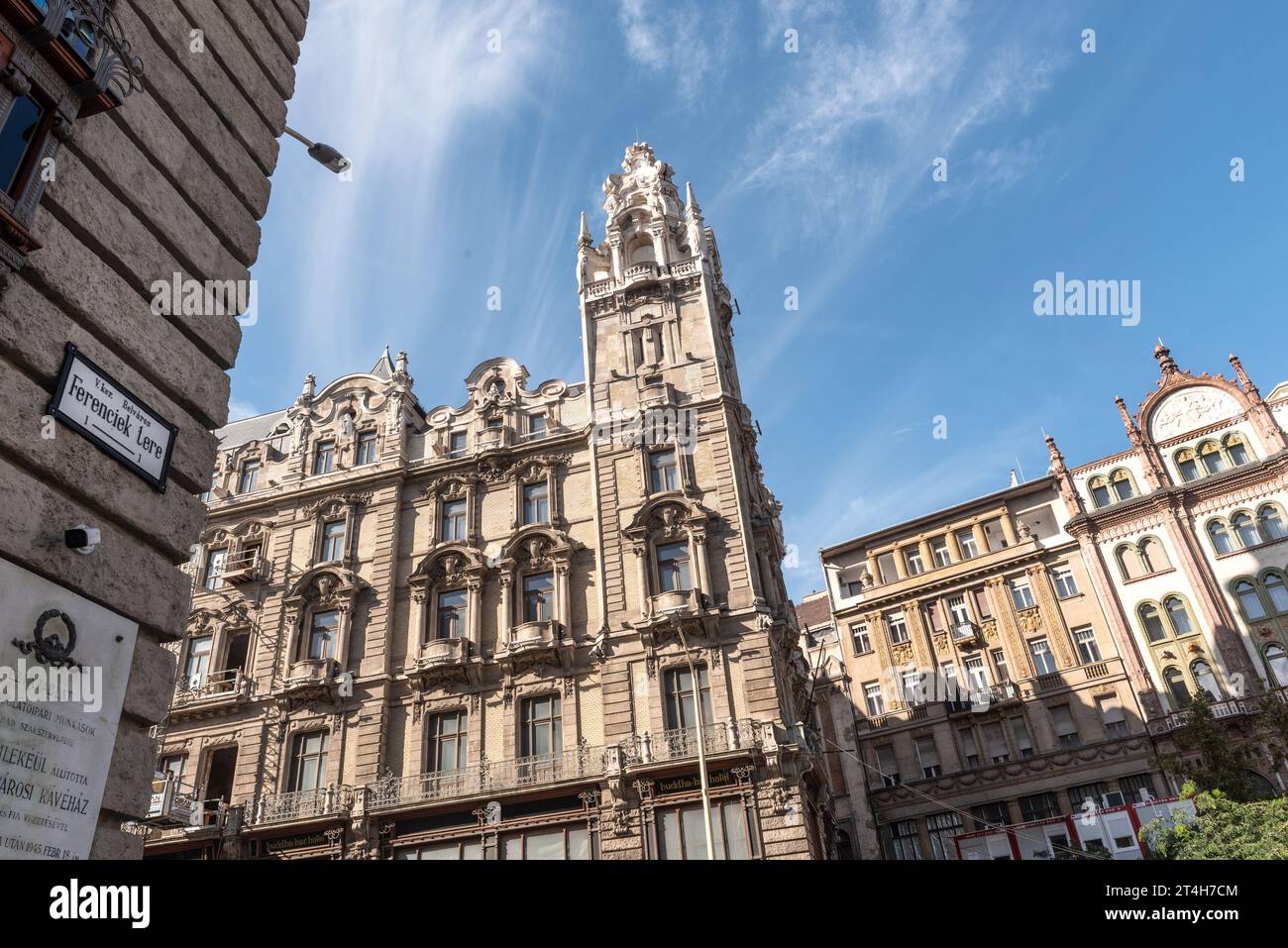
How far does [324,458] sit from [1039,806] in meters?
40.7

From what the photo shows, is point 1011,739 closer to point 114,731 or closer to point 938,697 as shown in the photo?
point 938,697

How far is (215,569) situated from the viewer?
40.6m

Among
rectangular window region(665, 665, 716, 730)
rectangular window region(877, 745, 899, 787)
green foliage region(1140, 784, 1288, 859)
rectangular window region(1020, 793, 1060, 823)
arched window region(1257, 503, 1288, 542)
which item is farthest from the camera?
rectangular window region(877, 745, 899, 787)

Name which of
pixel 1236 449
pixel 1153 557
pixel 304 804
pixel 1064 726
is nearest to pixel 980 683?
pixel 1064 726

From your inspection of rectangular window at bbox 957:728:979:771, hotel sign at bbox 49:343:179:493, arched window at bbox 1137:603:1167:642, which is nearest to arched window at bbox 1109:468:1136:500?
arched window at bbox 1137:603:1167:642

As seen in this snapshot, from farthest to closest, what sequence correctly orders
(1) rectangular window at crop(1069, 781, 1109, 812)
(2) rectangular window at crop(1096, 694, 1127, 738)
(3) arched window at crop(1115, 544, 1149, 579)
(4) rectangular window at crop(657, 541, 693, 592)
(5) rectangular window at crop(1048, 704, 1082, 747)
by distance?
(3) arched window at crop(1115, 544, 1149, 579)
(5) rectangular window at crop(1048, 704, 1082, 747)
(2) rectangular window at crop(1096, 694, 1127, 738)
(1) rectangular window at crop(1069, 781, 1109, 812)
(4) rectangular window at crop(657, 541, 693, 592)

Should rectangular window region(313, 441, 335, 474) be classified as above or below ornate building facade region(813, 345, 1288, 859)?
above

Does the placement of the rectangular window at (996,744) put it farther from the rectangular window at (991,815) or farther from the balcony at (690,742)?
the balcony at (690,742)

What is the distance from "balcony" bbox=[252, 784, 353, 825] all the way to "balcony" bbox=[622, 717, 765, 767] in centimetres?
1087

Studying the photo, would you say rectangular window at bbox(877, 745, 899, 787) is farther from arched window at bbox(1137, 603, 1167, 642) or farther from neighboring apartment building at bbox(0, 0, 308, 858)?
neighboring apartment building at bbox(0, 0, 308, 858)

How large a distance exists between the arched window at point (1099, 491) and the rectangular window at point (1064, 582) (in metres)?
4.76

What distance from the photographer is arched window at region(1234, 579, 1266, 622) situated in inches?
1763
